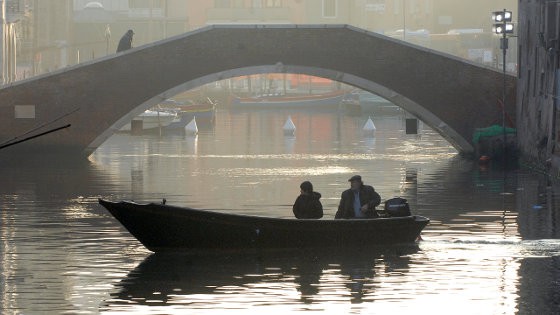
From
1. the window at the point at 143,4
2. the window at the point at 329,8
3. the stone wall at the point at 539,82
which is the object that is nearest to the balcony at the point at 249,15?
the window at the point at 329,8

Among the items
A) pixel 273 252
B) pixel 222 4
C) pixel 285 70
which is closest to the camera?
pixel 273 252

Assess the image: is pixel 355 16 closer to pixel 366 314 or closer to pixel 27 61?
pixel 27 61

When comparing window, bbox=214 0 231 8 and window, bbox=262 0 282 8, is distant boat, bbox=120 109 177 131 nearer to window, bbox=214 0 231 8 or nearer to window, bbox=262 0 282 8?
window, bbox=262 0 282 8

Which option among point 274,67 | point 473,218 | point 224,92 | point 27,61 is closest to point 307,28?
point 274,67

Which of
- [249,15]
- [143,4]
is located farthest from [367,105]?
[143,4]

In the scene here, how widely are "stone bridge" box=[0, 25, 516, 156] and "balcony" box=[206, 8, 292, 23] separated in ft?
227

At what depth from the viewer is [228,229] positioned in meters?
35.9

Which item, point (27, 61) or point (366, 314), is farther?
point (27, 61)

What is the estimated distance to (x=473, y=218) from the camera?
46031 millimetres

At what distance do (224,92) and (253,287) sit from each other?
116 metres

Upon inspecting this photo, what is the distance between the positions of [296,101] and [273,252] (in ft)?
355

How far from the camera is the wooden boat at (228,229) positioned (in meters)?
35.6

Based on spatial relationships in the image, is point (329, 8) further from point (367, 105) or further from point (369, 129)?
point (369, 129)

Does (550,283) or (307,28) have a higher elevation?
(307,28)
